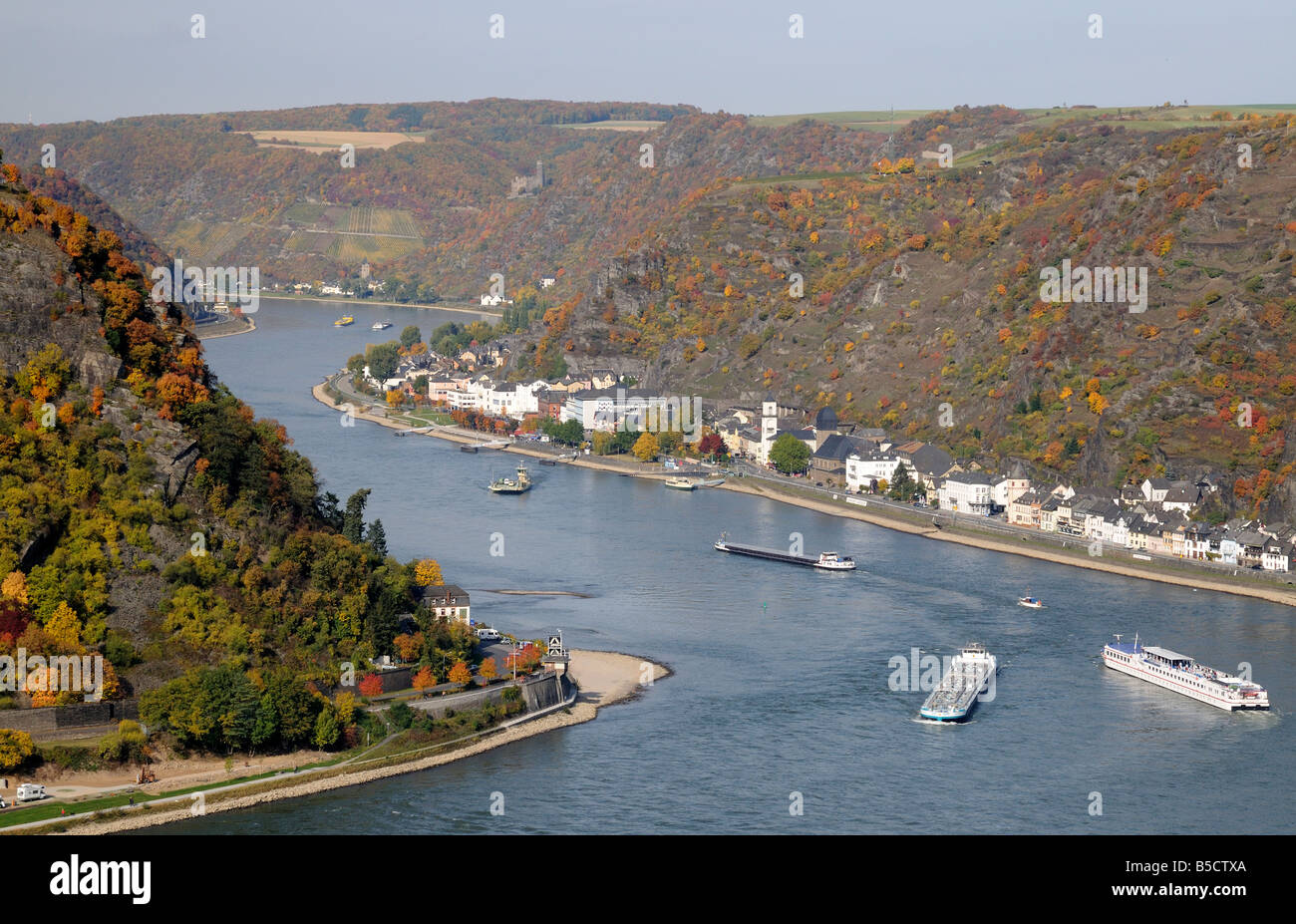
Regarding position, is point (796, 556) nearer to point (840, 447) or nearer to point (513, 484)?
point (513, 484)

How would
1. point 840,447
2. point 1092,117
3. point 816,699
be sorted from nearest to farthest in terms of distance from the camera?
1. point 816,699
2. point 840,447
3. point 1092,117

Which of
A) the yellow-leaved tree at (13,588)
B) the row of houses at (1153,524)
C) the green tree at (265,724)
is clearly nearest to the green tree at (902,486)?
the row of houses at (1153,524)

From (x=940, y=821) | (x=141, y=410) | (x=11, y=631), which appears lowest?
(x=940, y=821)

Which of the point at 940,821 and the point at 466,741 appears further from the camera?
the point at 466,741

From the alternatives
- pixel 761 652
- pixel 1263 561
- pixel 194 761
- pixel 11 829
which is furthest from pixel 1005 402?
pixel 11 829

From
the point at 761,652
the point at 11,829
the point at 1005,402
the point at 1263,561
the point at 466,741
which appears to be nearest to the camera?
the point at 11,829

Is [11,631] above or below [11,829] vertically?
above

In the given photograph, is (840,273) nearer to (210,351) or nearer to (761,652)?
(210,351)

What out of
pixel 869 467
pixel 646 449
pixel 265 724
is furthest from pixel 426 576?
pixel 646 449
